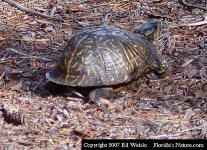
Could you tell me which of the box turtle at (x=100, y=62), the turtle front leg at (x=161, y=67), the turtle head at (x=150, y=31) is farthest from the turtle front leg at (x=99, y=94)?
the turtle head at (x=150, y=31)

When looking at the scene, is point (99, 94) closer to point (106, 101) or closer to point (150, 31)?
point (106, 101)

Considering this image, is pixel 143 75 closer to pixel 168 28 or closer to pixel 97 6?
pixel 168 28

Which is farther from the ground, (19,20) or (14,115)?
(19,20)

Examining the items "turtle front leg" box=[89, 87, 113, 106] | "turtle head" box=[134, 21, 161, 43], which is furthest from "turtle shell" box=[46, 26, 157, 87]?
"turtle head" box=[134, 21, 161, 43]

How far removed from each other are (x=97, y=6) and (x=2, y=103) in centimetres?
308

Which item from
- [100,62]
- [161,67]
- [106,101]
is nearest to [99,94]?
[106,101]

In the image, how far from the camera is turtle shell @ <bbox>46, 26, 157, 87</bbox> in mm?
4758

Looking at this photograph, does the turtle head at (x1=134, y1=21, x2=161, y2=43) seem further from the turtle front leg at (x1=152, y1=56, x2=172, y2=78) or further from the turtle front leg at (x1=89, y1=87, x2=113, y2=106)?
the turtle front leg at (x1=89, y1=87, x2=113, y2=106)

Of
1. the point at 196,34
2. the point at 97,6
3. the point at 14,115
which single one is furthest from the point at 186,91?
the point at 97,6

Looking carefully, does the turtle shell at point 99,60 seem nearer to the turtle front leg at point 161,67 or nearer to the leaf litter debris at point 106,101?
the leaf litter debris at point 106,101

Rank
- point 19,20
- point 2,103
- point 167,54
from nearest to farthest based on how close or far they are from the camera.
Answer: point 2,103 → point 167,54 → point 19,20

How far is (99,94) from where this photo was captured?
482 cm

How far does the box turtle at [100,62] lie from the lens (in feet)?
15.6

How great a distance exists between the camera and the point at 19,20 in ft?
22.5
